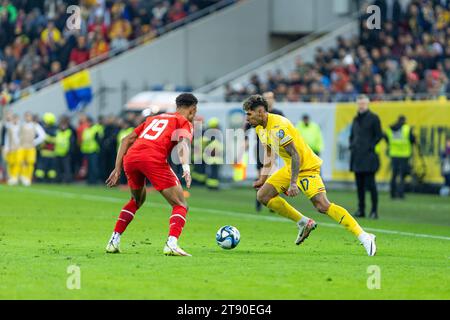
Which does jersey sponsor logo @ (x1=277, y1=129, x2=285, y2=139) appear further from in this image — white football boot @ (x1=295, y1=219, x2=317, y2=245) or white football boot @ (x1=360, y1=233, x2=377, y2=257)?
white football boot @ (x1=360, y1=233, x2=377, y2=257)

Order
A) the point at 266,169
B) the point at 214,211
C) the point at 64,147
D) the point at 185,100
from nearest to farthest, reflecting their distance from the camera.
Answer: the point at 185,100 < the point at 266,169 < the point at 214,211 < the point at 64,147

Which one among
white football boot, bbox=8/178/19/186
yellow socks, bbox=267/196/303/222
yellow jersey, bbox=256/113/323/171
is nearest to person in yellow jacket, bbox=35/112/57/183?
white football boot, bbox=8/178/19/186

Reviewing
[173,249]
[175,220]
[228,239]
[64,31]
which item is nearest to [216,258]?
[173,249]

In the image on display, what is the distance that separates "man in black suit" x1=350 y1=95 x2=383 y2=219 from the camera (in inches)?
861

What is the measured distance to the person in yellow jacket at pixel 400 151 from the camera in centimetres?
2812

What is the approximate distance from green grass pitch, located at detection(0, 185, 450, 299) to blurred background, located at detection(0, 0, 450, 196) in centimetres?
814

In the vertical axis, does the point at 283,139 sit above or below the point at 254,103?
below

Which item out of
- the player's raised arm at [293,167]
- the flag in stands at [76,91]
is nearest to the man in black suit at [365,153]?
the player's raised arm at [293,167]

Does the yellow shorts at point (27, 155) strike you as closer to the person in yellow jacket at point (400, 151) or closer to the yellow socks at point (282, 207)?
the person in yellow jacket at point (400, 151)

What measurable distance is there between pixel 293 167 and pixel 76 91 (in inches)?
996

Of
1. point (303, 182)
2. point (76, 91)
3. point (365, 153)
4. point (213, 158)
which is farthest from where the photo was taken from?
point (76, 91)

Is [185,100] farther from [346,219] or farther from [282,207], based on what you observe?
[346,219]

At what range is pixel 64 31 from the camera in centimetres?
4306
